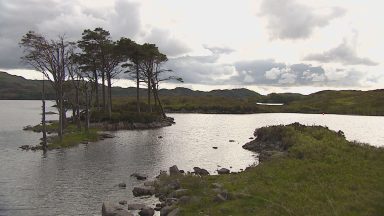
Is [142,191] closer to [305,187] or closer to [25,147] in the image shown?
[305,187]

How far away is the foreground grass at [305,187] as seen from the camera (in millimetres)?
21375

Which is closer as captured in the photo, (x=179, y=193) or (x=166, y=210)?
(x=166, y=210)

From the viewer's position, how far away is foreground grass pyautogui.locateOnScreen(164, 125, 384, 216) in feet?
70.1

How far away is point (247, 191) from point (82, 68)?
81424 millimetres

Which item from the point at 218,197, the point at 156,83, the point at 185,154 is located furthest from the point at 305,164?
the point at 156,83

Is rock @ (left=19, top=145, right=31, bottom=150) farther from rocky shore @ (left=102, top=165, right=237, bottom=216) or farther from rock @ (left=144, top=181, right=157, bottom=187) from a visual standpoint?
rock @ (left=144, top=181, right=157, bottom=187)

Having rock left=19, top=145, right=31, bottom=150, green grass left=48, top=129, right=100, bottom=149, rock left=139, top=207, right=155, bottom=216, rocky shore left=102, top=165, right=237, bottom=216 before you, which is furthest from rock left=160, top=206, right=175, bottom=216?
rock left=19, top=145, right=31, bottom=150

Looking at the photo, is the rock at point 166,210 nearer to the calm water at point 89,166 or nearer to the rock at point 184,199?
the rock at point 184,199

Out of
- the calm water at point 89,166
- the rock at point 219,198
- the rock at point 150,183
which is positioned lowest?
the calm water at point 89,166

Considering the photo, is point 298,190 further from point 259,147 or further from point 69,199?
point 259,147

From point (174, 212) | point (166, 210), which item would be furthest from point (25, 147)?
point (174, 212)

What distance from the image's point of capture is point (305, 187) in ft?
85.8

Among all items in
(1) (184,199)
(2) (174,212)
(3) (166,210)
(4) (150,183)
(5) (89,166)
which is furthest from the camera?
(5) (89,166)

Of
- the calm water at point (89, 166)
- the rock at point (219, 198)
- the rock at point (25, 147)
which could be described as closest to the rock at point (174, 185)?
the calm water at point (89, 166)
